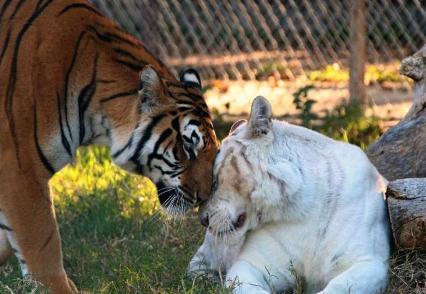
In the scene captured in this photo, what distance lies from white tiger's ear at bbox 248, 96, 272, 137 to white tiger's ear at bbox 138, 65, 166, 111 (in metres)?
0.40

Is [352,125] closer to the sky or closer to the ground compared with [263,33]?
closer to the ground

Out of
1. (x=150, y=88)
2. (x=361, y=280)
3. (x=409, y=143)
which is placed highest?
(x=150, y=88)

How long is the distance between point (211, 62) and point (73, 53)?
13.8 ft

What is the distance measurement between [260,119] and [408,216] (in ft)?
2.35

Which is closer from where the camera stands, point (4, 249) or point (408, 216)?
point (408, 216)

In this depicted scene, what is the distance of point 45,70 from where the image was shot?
13.5 ft

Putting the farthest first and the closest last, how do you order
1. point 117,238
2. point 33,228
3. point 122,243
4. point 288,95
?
point 288,95
point 117,238
point 122,243
point 33,228

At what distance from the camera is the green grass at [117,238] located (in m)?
4.20

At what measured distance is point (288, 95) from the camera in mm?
7914

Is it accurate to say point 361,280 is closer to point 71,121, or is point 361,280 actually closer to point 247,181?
point 247,181

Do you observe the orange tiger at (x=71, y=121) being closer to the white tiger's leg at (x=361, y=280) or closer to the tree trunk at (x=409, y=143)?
the white tiger's leg at (x=361, y=280)

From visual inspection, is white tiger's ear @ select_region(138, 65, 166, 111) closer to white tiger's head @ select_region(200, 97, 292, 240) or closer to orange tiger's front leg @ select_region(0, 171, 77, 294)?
white tiger's head @ select_region(200, 97, 292, 240)

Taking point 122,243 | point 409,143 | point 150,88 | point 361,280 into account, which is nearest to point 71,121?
point 150,88

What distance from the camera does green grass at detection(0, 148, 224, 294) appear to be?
4.20 metres
